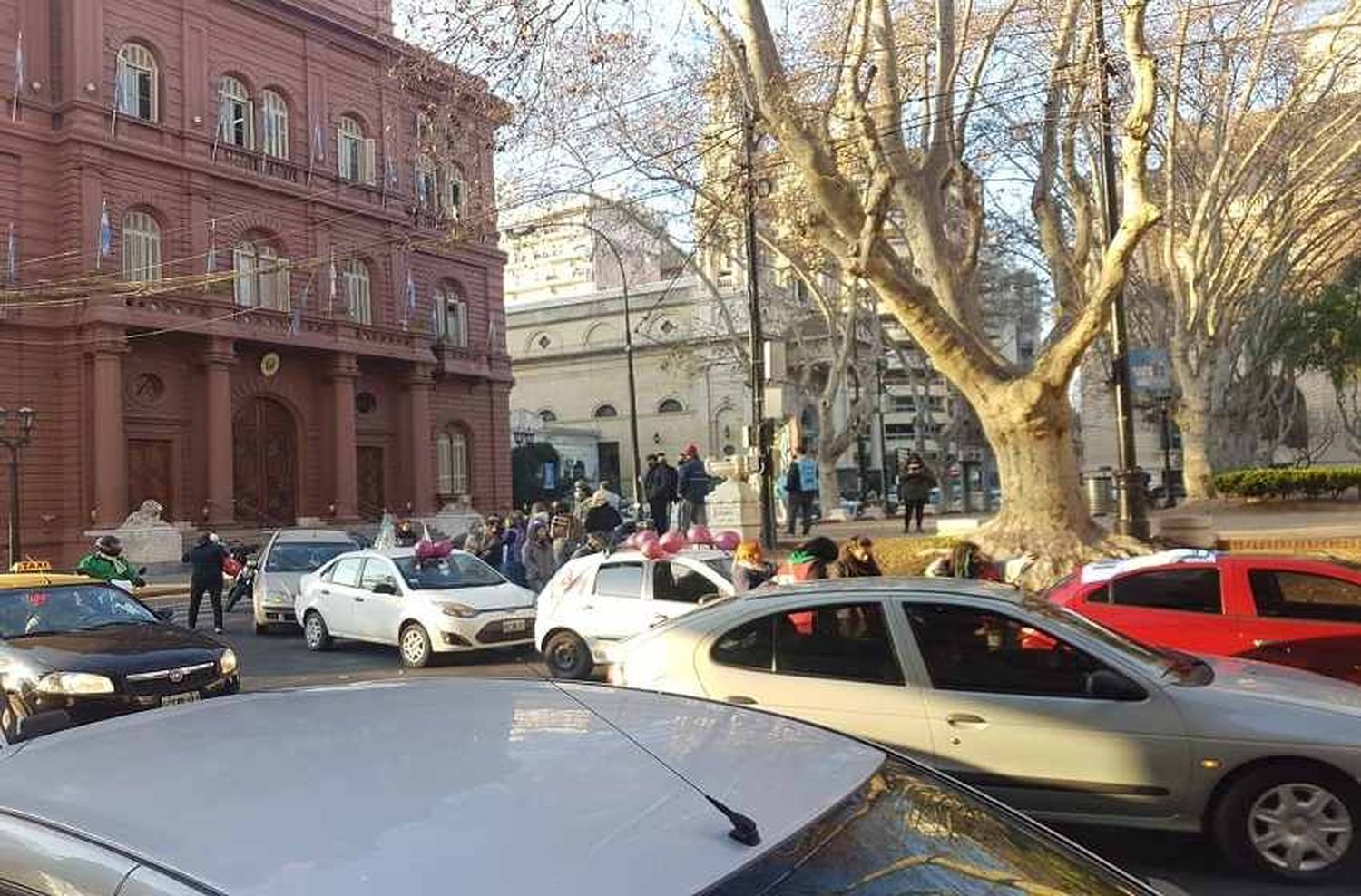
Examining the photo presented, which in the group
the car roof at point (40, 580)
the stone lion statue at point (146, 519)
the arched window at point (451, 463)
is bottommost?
the car roof at point (40, 580)

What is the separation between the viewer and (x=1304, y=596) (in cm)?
832

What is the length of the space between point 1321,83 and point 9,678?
2642cm

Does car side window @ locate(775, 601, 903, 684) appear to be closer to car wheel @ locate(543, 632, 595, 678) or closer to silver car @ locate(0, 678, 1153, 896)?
silver car @ locate(0, 678, 1153, 896)

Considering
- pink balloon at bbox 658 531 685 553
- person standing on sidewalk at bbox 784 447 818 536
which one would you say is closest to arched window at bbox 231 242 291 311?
person standing on sidewalk at bbox 784 447 818 536

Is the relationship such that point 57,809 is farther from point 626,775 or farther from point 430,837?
point 626,775

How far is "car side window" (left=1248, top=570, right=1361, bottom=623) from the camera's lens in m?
8.16

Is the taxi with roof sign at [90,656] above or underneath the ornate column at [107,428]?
underneath

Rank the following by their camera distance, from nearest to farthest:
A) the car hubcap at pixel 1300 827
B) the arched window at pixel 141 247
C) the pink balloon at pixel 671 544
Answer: the car hubcap at pixel 1300 827 < the pink balloon at pixel 671 544 < the arched window at pixel 141 247

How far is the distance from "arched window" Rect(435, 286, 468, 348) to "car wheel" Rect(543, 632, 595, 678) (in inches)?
1239

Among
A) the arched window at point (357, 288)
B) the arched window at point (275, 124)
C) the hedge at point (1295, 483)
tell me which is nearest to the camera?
the hedge at point (1295, 483)

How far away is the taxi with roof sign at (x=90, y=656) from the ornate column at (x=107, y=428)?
70.0ft

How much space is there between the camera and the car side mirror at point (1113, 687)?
5375 millimetres

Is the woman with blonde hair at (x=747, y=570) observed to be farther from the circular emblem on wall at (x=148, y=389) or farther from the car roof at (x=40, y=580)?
the circular emblem on wall at (x=148, y=389)

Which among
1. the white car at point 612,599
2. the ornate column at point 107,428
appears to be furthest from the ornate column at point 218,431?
the white car at point 612,599
